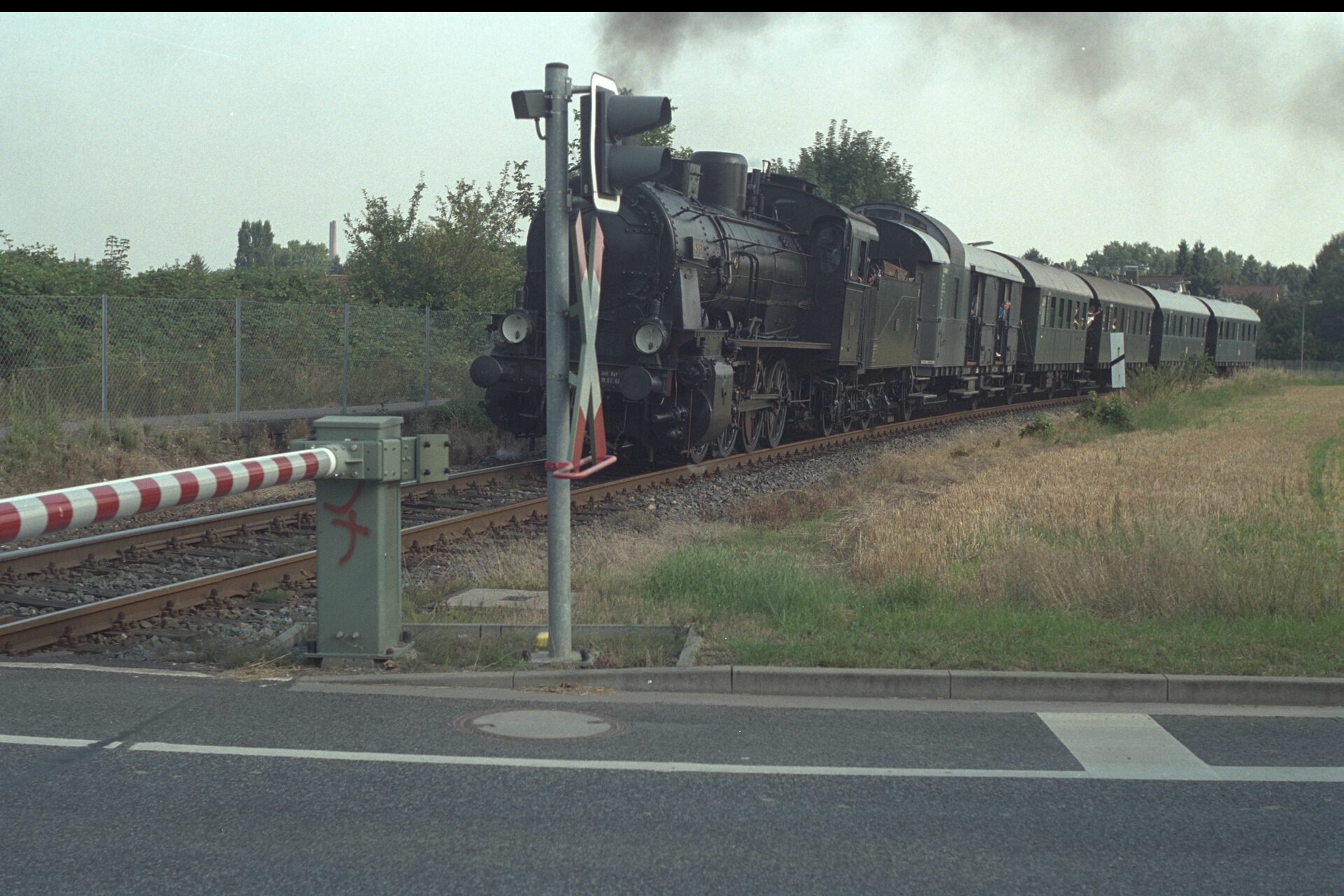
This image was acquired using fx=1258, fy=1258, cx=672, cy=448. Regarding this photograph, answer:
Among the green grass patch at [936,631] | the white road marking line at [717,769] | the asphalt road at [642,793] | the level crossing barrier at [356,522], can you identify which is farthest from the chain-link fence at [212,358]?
the white road marking line at [717,769]

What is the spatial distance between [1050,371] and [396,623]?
102 ft

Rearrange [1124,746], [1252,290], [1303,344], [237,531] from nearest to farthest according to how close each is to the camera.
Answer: [1124,746]
[237,531]
[1303,344]
[1252,290]

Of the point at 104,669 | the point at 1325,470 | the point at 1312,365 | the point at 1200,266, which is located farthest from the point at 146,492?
the point at 1200,266

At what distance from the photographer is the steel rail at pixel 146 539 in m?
9.00

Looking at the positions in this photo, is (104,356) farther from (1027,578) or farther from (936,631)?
(936,631)

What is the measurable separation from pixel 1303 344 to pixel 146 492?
77516mm

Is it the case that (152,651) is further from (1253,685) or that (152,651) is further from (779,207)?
(779,207)

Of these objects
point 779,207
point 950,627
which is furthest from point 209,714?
point 779,207

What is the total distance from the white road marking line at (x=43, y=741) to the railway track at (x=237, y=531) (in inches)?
81.7

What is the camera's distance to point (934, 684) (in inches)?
244

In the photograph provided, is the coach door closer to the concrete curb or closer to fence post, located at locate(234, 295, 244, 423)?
fence post, located at locate(234, 295, 244, 423)

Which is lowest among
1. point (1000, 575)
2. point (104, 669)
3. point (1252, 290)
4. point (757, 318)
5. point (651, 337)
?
point (104, 669)

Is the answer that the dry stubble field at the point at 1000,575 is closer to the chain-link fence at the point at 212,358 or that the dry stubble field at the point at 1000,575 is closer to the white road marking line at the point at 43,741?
the white road marking line at the point at 43,741

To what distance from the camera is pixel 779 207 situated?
66.1ft
